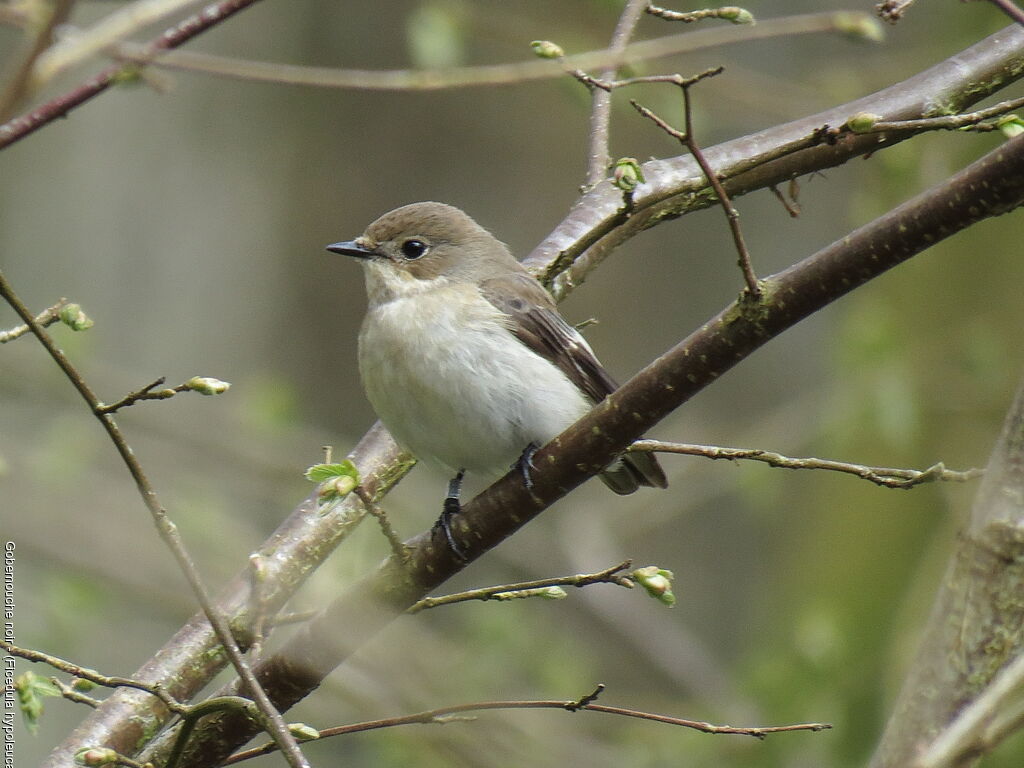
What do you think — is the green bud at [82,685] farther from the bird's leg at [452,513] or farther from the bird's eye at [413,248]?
the bird's eye at [413,248]

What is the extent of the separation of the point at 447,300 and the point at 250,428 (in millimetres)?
2804

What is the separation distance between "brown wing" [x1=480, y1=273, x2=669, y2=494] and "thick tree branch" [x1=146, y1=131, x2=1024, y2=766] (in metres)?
1.43

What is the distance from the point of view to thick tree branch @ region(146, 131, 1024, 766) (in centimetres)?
231

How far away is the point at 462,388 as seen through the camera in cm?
413

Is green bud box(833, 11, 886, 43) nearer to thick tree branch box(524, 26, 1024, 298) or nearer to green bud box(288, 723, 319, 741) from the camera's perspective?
thick tree branch box(524, 26, 1024, 298)

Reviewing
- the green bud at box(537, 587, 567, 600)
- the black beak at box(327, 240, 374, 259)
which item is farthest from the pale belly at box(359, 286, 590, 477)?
the green bud at box(537, 587, 567, 600)

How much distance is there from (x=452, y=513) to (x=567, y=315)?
19.1ft

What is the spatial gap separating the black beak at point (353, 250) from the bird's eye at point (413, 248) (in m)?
0.13

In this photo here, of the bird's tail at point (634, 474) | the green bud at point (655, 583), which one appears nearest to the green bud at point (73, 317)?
the green bud at point (655, 583)

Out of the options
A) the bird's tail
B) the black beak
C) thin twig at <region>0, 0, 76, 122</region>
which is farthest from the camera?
the black beak

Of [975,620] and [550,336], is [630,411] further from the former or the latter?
[550,336]

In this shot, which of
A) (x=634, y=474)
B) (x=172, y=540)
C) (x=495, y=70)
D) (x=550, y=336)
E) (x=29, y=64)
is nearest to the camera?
(x=29, y=64)

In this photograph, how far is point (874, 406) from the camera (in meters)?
6.18

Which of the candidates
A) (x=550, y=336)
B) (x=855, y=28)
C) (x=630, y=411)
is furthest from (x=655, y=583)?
(x=550, y=336)
